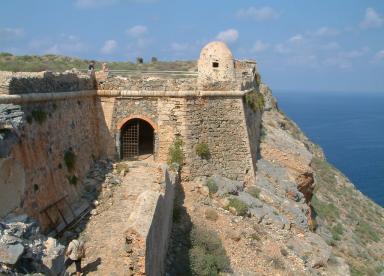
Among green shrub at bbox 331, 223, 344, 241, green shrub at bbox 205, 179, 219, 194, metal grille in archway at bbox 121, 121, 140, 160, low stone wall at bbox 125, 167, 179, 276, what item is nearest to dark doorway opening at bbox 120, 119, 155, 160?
Answer: metal grille in archway at bbox 121, 121, 140, 160

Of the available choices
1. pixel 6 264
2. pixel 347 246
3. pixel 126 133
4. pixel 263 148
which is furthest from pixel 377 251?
pixel 6 264

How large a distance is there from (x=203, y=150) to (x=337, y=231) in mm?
11084

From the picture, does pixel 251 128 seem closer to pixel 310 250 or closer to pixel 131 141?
pixel 131 141

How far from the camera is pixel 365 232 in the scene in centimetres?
2636

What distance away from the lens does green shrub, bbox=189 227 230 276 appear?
12.9 meters

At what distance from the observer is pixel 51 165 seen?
11930mm

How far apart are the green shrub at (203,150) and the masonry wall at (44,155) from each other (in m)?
3.98

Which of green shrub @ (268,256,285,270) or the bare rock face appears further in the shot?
the bare rock face

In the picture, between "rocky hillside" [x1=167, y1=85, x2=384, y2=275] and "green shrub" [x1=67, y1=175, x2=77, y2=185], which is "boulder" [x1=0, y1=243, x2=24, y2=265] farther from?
"green shrub" [x1=67, y1=175, x2=77, y2=185]

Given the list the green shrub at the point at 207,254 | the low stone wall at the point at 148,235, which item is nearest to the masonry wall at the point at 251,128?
the green shrub at the point at 207,254

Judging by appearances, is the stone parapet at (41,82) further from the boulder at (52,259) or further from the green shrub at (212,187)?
the green shrub at (212,187)

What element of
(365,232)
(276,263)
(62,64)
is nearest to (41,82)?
(276,263)

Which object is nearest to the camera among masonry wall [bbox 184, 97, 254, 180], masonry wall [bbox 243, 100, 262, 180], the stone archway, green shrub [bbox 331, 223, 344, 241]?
masonry wall [bbox 184, 97, 254, 180]

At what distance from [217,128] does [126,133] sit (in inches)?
147
